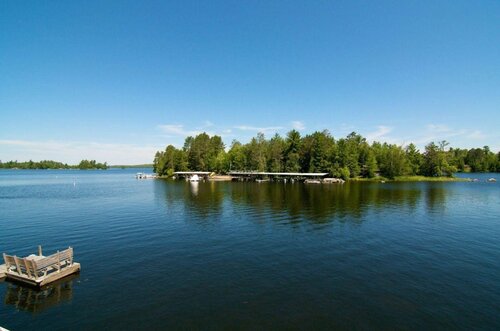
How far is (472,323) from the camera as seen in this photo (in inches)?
626

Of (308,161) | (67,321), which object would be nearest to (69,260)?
(67,321)

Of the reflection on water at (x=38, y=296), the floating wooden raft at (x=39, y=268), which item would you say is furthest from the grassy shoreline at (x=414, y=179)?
the reflection on water at (x=38, y=296)

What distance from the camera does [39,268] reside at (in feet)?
66.4

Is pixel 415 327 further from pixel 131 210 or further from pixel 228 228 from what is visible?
pixel 131 210

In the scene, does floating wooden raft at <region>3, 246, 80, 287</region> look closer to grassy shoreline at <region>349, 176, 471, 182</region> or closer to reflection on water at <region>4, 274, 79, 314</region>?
reflection on water at <region>4, 274, 79, 314</region>

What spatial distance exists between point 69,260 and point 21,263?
10.6ft

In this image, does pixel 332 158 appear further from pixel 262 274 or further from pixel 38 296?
pixel 38 296

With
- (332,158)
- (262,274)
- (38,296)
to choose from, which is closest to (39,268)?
(38,296)

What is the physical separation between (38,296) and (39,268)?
2253 mm

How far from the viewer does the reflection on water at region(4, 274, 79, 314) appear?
58.0 ft

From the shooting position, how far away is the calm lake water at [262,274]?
16203mm

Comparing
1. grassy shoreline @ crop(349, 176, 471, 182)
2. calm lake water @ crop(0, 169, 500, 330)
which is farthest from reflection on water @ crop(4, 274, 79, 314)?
grassy shoreline @ crop(349, 176, 471, 182)

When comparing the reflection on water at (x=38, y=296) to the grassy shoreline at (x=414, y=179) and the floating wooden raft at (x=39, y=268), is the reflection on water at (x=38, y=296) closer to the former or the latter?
the floating wooden raft at (x=39, y=268)

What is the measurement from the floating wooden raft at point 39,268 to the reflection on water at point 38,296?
1.66 feet
